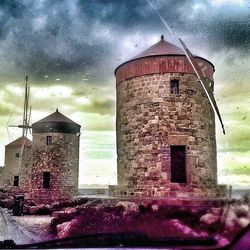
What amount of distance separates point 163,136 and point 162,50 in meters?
3.43

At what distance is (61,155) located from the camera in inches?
982

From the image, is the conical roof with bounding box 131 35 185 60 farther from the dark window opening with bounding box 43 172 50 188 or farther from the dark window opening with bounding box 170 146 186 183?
the dark window opening with bounding box 43 172 50 188

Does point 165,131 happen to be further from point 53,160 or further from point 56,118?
point 56,118

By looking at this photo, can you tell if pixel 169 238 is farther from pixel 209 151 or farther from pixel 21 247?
pixel 209 151

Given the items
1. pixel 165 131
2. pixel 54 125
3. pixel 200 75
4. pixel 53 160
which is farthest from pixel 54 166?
pixel 200 75

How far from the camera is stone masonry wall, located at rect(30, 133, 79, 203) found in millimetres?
24844

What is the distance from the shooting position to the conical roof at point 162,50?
13633 mm

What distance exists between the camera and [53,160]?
24.7 metres

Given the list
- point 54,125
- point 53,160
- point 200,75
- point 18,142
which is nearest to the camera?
point 200,75

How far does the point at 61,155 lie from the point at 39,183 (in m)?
2.61

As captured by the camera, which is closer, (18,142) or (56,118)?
(56,118)

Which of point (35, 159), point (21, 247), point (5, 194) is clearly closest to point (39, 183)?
point (35, 159)

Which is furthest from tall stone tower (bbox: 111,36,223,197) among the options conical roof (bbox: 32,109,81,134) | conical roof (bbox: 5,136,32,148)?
conical roof (bbox: 5,136,32,148)

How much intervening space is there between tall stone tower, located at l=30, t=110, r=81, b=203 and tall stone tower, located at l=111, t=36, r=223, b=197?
11770 millimetres
